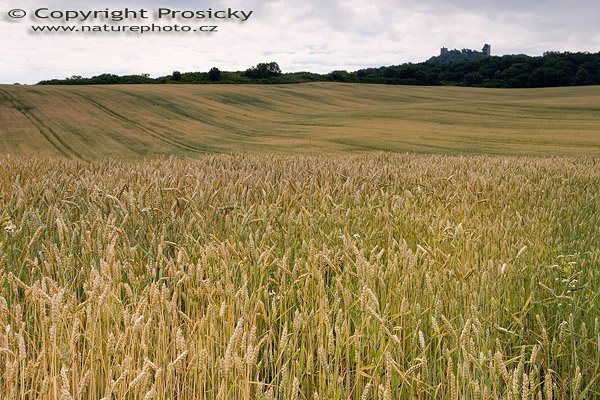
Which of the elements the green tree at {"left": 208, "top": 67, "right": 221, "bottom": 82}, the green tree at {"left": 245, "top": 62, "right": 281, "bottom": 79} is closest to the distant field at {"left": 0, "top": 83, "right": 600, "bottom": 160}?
the green tree at {"left": 208, "top": 67, "right": 221, "bottom": 82}

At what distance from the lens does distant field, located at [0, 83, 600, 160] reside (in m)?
21.7

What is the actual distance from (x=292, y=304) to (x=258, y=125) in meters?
28.9

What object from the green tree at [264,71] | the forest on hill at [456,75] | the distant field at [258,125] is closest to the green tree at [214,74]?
the forest on hill at [456,75]

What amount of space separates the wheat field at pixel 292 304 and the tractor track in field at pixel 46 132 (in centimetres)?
1557

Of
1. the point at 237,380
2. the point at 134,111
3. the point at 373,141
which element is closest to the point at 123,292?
the point at 237,380

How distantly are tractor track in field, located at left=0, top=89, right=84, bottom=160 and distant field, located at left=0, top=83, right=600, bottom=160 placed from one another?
0.14ft

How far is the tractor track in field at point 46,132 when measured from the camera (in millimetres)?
19858

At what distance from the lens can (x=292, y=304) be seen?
8.37 feet

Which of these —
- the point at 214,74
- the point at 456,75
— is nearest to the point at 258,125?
the point at 214,74

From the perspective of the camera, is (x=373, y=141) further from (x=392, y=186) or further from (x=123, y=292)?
(x=123, y=292)

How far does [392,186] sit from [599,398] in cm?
402

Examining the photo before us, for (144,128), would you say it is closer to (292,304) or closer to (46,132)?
(46,132)

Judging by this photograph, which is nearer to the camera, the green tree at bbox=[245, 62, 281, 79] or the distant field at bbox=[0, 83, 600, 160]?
the distant field at bbox=[0, 83, 600, 160]

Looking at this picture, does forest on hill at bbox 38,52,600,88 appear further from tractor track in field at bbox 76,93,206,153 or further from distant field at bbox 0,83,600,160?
tractor track in field at bbox 76,93,206,153
